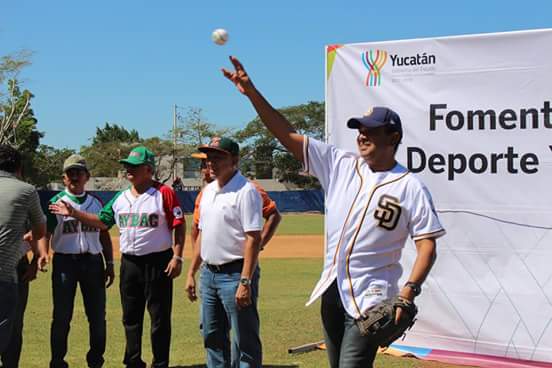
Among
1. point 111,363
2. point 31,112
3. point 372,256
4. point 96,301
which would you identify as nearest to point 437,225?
point 372,256

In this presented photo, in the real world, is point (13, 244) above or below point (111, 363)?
above

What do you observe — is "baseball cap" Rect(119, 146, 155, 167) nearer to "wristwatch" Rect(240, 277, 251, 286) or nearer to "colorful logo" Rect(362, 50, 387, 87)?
"wristwatch" Rect(240, 277, 251, 286)

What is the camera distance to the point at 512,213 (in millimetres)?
6812

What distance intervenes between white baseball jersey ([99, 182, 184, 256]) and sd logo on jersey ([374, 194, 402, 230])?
2825 millimetres

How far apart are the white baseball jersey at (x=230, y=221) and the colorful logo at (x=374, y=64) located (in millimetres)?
2620

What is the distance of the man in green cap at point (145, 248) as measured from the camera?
6289 mm

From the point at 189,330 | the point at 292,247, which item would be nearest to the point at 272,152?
the point at 292,247

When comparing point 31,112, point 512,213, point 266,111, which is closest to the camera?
point 266,111

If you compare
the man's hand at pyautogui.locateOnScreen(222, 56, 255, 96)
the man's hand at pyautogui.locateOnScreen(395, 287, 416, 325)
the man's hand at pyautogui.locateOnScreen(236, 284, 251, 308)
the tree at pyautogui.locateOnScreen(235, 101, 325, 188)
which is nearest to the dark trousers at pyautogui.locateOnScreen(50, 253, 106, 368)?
the man's hand at pyautogui.locateOnScreen(236, 284, 251, 308)

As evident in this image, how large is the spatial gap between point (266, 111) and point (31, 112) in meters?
65.2

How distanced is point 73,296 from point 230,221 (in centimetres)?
199

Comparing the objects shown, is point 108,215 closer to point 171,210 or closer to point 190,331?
point 171,210

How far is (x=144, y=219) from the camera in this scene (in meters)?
6.28

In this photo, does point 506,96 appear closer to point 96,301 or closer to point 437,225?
point 437,225
